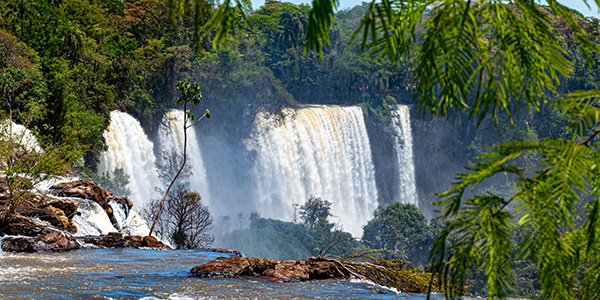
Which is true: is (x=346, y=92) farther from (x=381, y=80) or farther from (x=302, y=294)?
(x=302, y=294)

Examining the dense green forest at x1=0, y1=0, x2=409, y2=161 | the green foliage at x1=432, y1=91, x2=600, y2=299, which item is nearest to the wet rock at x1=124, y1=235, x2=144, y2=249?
the dense green forest at x1=0, y1=0, x2=409, y2=161

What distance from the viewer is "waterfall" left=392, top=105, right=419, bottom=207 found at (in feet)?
197

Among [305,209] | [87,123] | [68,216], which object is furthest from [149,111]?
[68,216]

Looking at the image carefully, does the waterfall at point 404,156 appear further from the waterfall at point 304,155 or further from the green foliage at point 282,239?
the green foliage at point 282,239

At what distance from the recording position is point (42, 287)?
35.3 ft

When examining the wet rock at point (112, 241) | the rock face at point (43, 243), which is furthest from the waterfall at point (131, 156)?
the rock face at point (43, 243)

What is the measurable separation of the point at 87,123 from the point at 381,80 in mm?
34919

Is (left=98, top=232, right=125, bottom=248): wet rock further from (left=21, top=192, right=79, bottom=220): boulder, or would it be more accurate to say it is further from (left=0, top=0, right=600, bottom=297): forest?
(left=0, top=0, right=600, bottom=297): forest

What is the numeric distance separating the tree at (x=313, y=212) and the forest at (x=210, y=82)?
0.31 metres

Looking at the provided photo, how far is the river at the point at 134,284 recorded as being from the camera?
10469 millimetres

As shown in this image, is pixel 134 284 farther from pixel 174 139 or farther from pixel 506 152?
pixel 174 139

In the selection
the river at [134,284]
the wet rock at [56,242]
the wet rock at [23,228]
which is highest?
the wet rock at [23,228]

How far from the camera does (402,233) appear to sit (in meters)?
53.2

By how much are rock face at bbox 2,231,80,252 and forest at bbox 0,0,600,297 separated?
6.32 metres
